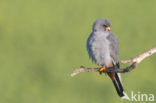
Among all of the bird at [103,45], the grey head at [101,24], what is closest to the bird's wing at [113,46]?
the bird at [103,45]

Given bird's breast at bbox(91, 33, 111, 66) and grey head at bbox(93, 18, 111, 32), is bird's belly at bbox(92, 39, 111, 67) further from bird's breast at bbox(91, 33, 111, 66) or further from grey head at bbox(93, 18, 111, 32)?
grey head at bbox(93, 18, 111, 32)

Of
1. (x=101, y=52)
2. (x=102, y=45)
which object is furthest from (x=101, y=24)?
(x=101, y=52)

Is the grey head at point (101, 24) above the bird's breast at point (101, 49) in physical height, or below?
above

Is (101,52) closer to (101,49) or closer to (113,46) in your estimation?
(101,49)

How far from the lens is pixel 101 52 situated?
31.4 ft

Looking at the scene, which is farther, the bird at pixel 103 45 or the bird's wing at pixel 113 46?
the bird's wing at pixel 113 46

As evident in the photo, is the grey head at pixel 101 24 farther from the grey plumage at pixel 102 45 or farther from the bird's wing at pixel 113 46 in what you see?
the bird's wing at pixel 113 46

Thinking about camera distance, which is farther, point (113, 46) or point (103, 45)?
point (113, 46)

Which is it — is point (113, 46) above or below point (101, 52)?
above

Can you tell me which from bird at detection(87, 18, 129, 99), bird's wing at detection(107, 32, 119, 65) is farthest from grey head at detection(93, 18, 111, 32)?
bird's wing at detection(107, 32, 119, 65)

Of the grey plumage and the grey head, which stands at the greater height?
the grey head

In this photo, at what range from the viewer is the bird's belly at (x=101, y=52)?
9500 millimetres

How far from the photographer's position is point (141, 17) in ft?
52.7

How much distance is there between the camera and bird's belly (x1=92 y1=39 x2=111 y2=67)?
31.2ft
